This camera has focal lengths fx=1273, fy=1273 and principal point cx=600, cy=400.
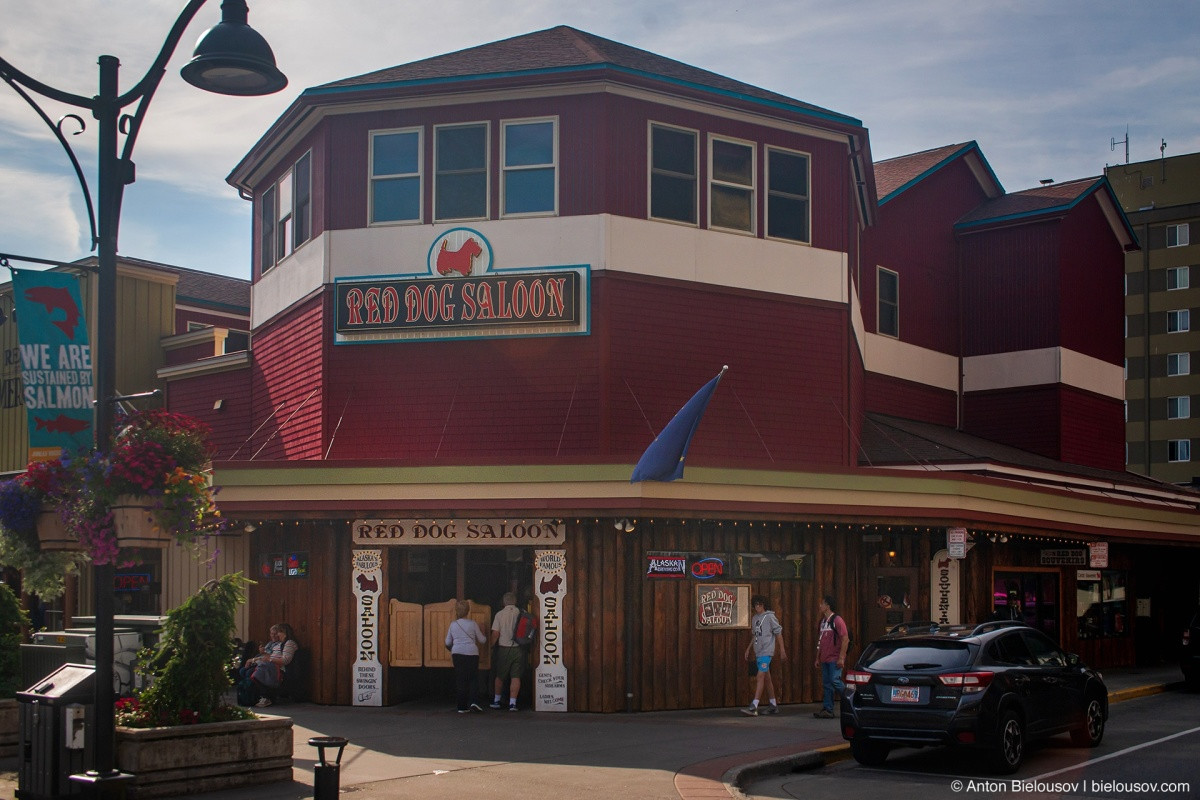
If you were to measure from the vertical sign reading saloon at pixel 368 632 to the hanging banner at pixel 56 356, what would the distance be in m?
6.07

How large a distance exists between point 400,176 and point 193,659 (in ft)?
36.2

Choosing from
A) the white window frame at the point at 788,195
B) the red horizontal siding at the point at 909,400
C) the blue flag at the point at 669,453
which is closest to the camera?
the blue flag at the point at 669,453

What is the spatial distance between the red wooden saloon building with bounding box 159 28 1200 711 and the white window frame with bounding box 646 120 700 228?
53 mm

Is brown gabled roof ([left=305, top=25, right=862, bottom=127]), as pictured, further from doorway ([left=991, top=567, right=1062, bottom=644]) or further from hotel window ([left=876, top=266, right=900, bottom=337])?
doorway ([left=991, top=567, right=1062, bottom=644])

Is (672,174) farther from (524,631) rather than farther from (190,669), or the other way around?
(190,669)

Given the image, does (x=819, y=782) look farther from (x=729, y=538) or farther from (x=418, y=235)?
(x=418, y=235)

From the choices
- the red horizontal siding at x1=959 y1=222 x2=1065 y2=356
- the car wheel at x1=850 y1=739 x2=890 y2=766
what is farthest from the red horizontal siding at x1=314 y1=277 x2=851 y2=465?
the red horizontal siding at x1=959 y1=222 x2=1065 y2=356

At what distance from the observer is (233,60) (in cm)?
→ 996

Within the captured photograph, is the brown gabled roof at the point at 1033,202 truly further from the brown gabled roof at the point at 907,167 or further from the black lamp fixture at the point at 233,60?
the black lamp fixture at the point at 233,60

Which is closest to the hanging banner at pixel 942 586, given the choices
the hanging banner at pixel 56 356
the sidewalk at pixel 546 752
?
the sidewalk at pixel 546 752

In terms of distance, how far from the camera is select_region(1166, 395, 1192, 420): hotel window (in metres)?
67.3

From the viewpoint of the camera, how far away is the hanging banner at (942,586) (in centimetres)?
2139

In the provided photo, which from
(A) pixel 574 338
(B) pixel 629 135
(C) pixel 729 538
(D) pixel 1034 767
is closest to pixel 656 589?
(C) pixel 729 538

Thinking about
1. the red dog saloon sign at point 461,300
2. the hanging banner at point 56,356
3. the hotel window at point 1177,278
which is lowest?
the hanging banner at point 56,356
